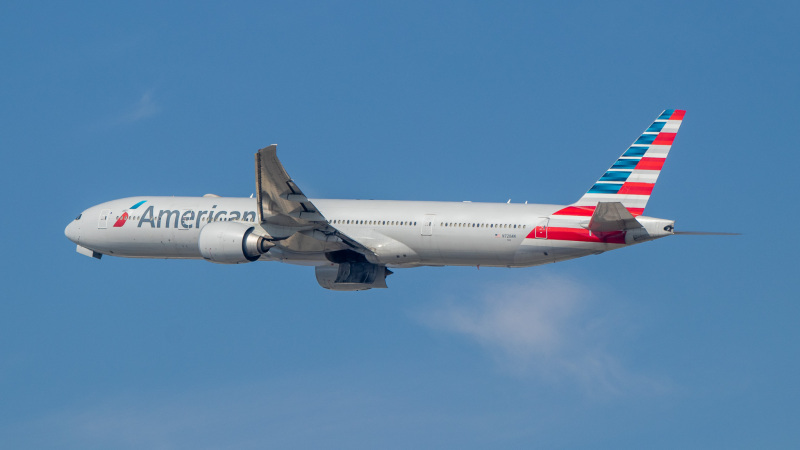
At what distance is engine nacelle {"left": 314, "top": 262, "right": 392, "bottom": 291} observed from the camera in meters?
51.0

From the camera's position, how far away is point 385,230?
49.0 metres

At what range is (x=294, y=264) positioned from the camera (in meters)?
51.8

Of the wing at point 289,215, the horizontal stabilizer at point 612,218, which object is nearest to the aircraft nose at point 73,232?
the wing at point 289,215

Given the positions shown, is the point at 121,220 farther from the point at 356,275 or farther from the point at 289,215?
the point at 356,275

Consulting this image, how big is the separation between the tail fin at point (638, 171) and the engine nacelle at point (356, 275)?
9.11 m

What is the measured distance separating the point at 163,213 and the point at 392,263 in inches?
432

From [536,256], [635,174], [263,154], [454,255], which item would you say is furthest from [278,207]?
[635,174]

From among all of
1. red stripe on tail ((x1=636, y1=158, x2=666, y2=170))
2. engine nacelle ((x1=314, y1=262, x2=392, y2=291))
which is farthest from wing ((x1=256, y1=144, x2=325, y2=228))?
red stripe on tail ((x1=636, y1=158, x2=666, y2=170))

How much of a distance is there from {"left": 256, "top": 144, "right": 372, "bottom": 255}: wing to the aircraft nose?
12020 mm

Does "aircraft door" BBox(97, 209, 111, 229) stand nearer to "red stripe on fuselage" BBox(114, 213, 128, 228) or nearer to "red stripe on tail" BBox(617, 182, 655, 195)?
"red stripe on fuselage" BBox(114, 213, 128, 228)

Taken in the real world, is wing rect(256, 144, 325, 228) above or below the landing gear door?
above

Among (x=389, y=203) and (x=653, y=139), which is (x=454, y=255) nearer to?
(x=389, y=203)

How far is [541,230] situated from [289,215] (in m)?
9.98

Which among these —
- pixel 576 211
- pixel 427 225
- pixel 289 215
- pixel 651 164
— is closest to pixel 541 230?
pixel 576 211
